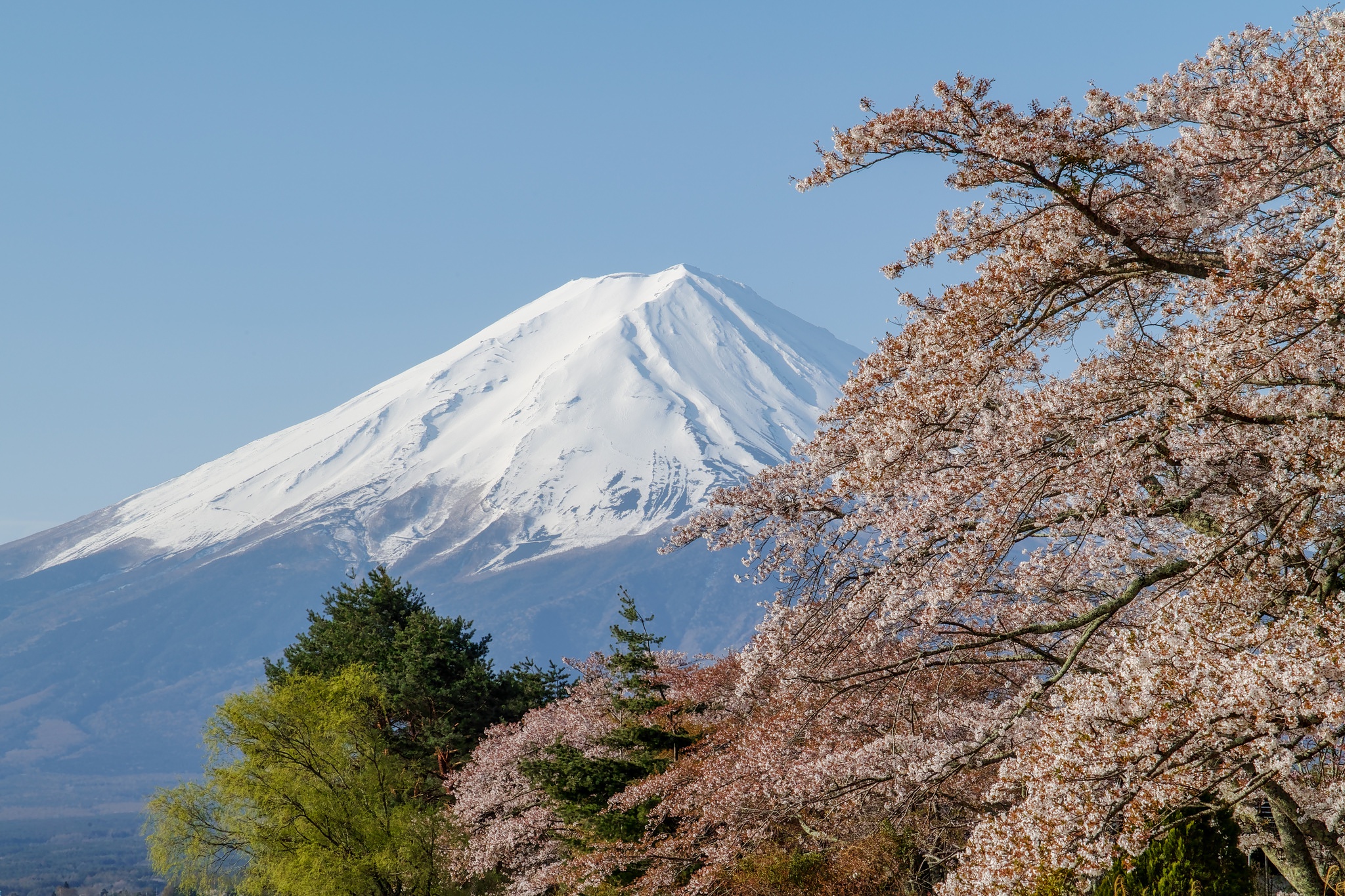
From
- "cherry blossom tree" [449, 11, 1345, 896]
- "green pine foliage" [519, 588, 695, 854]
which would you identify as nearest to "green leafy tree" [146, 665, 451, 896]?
"green pine foliage" [519, 588, 695, 854]

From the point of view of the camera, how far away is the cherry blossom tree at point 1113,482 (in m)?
5.10

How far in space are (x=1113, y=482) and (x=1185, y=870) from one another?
10.7ft

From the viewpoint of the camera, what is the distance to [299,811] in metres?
25.2

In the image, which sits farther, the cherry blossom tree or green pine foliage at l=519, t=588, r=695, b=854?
green pine foliage at l=519, t=588, r=695, b=854

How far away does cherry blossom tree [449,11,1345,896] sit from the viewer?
5098 millimetres

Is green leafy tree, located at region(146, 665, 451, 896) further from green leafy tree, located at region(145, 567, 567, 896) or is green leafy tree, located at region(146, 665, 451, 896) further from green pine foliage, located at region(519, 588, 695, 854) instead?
green pine foliage, located at region(519, 588, 695, 854)

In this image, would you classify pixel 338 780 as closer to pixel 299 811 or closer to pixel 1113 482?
pixel 299 811

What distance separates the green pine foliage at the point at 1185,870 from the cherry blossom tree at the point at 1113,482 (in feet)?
1.25

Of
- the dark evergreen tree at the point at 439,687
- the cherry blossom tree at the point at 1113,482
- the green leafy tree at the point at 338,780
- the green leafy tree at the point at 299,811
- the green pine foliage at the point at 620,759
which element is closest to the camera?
the cherry blossom tree at the point at 1113,482

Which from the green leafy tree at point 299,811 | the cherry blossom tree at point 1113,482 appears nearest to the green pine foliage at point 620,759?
the cherry blossom tree at point 1113,482

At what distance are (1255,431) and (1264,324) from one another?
1501 mm

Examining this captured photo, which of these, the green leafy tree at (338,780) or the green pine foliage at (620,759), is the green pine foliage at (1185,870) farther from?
the green leafy tree at (338,780)

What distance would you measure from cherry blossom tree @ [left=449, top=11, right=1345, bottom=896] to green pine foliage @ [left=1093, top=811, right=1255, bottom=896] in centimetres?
38

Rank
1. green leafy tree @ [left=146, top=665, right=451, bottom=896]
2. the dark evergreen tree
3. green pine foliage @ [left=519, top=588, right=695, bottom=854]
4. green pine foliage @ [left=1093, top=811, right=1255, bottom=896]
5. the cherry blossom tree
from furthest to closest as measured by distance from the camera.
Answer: the dark evergreen tree → green leafy tree @ [left=146, top=665, right=451, bottom=896] → green pine foliage @ [left=519, top=588, right=695, bottom=854] → green pine foliage @ [left=1093, top=811, right=1255, bottom=896] → the cherry blossom tree
